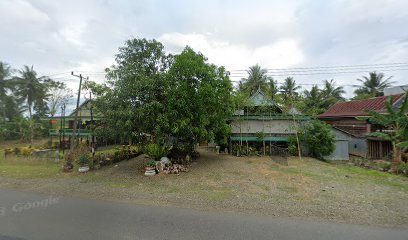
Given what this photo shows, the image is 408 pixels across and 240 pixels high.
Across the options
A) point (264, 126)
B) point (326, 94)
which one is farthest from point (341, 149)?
point (326, 94)

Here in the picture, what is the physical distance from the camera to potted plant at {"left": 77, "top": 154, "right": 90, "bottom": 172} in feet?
34.7

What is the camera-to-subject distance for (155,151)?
34.1 feet

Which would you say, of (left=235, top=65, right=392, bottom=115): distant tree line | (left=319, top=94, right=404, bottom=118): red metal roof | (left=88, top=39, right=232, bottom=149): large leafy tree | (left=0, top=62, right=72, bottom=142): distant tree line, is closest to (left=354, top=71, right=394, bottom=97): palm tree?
(left=235, top=65, right=392, bottom=115): distant tree line

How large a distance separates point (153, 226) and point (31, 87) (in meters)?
36.5

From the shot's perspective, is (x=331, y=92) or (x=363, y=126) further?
(x=331, y=92)

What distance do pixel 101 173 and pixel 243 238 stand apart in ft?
27.7

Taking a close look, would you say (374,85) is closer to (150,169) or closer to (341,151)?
(341,151)

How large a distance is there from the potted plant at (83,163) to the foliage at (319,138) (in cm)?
1311

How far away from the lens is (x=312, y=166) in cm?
1144

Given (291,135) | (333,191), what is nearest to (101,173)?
(333,191)

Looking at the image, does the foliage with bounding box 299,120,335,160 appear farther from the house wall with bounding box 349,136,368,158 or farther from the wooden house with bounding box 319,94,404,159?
the house wall with bounding box 349,136,368,158

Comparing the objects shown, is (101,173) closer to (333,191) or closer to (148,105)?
(148,105)

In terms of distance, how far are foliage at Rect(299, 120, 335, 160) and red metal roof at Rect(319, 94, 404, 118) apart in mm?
4727

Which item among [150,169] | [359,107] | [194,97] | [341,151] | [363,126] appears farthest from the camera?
[359,107]
